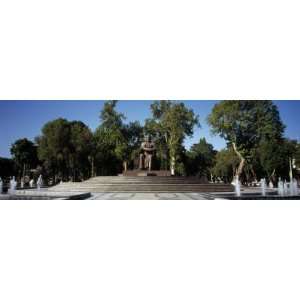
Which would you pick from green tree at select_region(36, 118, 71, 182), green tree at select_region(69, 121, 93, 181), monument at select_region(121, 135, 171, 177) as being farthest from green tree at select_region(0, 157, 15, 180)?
monument at select_region(121, 135, 171, 177)

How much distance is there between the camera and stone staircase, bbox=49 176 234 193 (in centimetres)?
1772

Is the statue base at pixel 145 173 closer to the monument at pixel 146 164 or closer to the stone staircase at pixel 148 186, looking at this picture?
the monument at pixel 146 164

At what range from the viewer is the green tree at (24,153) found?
16.7m

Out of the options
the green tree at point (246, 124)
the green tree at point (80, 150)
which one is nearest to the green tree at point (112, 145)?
the green tree at point (80, 150)

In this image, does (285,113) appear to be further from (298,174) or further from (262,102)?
(298,174)

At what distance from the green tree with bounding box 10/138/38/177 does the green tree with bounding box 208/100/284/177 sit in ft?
34.1

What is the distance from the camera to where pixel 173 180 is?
19656 millimetres

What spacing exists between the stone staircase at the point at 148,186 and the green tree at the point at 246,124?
10.4 ft

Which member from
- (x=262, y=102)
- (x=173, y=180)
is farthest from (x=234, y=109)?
(x=173, y=180)

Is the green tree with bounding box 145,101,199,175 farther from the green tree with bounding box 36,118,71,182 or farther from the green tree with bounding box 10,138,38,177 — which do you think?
the green tree with bounding box 10,138,38,177

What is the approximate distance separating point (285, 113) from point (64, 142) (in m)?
14.7
